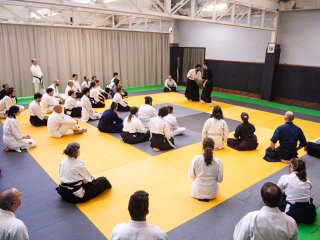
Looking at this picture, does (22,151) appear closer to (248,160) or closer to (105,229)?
(105,229)

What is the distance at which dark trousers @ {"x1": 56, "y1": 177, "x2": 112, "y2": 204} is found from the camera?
14.0 ft

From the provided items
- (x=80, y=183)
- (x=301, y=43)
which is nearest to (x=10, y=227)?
(x=80, y=183)

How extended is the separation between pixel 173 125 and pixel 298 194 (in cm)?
408

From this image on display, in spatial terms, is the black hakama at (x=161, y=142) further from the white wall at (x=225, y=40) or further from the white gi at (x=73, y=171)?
the white wall at (x=225, y=40)

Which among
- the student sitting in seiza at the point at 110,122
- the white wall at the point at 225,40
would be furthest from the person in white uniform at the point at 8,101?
the white wall at the point at 225,40

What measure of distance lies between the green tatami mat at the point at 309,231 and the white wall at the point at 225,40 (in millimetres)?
10229

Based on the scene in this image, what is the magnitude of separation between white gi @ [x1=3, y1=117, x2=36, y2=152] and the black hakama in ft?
9.95

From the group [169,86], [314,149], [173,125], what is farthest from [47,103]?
[314,149]

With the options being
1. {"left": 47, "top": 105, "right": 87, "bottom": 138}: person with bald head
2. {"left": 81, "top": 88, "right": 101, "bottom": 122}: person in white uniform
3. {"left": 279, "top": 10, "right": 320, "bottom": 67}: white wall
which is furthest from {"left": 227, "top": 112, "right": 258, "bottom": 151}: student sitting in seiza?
{"left": 279, "top": 10, "right": 320, "bottom": 67}: white wall

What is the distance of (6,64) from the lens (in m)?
11.5

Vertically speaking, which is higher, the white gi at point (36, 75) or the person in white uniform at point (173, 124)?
the white gi at point (36, 75)

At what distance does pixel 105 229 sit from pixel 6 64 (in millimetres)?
10504

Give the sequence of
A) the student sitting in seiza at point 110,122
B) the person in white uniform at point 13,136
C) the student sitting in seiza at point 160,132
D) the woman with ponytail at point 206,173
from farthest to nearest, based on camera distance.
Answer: the student sitting in seiza at point 110,122, the student sitting in seiza at point 160,132, the person in white uniform at point 13,136, the woman with ponytail at point 206,173

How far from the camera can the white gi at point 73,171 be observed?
4.07 meters
